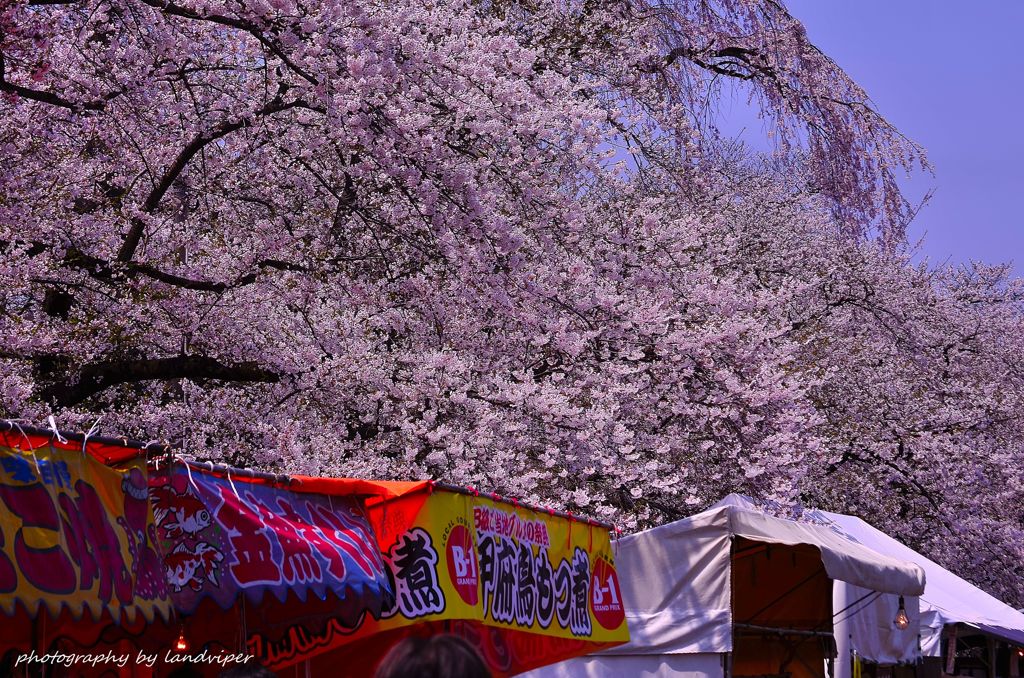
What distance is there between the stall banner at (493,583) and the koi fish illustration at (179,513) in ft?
4.73

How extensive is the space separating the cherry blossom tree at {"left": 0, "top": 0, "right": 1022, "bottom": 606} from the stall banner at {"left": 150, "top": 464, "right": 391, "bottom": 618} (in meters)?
3.60

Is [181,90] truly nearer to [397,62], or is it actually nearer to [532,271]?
[397,62]

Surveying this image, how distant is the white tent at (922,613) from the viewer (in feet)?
42.4

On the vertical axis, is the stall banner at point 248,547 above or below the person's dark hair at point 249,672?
above

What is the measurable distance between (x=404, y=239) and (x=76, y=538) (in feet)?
22.0

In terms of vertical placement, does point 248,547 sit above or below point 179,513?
below

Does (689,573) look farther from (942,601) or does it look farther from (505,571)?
(942,601)

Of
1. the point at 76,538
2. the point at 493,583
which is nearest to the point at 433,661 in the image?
the point at 76,538

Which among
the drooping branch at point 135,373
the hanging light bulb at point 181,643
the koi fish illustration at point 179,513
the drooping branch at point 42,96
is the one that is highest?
the drooping branch at point 42,96

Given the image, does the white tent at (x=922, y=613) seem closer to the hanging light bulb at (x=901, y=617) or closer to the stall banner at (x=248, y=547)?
the hanging light bulb at (x=901, y=617)

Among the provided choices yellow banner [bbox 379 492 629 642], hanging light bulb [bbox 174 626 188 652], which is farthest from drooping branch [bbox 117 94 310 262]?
hanging light bulb [bbox 174 626 188 652]

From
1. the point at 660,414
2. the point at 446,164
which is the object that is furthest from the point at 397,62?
the point at 660,414

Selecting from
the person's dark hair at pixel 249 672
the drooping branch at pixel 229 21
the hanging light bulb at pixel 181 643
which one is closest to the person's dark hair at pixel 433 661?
the person's dark hair at pixel 249 672

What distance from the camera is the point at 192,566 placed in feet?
15.7
